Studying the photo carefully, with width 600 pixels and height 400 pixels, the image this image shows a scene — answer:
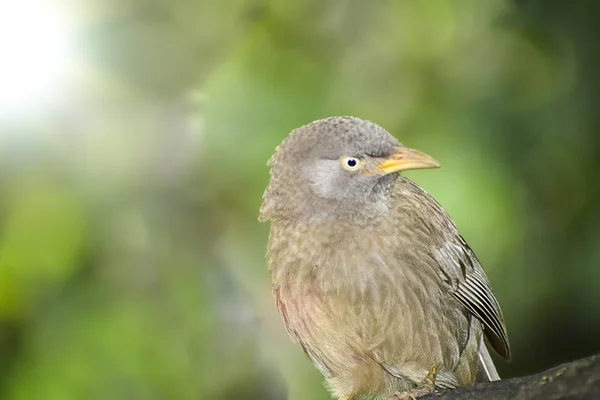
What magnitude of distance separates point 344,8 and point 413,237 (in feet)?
4.68

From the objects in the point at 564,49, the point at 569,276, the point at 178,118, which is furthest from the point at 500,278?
the point at 178,118

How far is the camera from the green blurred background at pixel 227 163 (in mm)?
2879

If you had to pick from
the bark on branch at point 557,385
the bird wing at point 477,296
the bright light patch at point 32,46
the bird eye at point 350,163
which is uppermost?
the bright light patch at point 32,46

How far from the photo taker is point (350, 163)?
5.90ft

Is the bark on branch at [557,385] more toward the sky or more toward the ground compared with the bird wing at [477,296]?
more toward the ground

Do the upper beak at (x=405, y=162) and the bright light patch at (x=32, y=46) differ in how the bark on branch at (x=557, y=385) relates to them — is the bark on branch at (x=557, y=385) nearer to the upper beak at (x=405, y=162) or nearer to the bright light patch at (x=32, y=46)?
the upper beak at (x=405, y=162)

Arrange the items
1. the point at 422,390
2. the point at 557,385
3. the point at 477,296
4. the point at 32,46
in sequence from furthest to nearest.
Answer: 1. the point at 32,46
2. the point at 477,296
3. the point at 422,390
4. the point at 557,385

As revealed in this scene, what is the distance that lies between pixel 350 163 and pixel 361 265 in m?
0.24

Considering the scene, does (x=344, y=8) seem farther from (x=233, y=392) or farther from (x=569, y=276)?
(x=233, y=392)

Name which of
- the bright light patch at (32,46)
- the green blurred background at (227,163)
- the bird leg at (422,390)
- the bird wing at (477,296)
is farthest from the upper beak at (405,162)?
the bright light patch at (32,46)

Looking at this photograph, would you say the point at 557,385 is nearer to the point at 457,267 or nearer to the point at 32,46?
the point at 457,267

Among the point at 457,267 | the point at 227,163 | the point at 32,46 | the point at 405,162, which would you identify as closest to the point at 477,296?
the point at 457,267

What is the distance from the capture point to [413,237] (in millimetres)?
1933

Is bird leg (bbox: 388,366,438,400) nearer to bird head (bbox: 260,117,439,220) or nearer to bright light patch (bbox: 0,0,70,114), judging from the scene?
bird head (bbox: 260,117,439,220)
